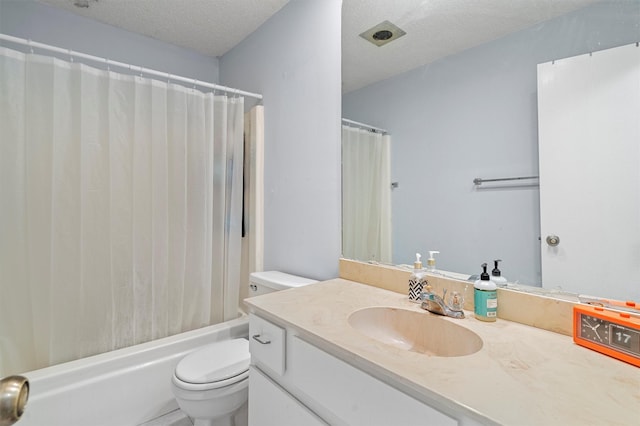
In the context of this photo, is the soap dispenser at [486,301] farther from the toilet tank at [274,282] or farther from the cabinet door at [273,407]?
the toilet tank at [274,282]

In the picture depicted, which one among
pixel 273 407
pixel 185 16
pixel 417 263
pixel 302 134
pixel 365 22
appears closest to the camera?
pixel 273 407

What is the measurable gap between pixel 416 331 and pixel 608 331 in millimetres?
480

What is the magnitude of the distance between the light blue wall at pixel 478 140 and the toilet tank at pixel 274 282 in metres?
0.55

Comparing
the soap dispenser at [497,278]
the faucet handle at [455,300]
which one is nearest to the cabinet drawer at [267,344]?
the faucet handle at [455,300]

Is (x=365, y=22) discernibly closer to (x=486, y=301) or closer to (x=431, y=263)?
(x=431, y=263)

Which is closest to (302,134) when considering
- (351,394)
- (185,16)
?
(185,16)

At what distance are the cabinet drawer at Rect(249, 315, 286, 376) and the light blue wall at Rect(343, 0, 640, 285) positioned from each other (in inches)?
24.5

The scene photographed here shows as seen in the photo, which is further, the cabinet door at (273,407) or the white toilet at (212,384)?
the white toilet at (212,384)

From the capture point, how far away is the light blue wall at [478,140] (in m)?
0.88

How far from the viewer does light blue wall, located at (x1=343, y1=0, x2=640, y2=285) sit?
0.88 m

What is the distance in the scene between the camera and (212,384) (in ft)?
3.82

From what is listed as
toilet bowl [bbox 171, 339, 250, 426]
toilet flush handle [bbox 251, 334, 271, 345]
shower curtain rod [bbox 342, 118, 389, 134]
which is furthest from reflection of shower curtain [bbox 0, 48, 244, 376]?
toilet flush handle [bbox 251, 334, 271, 345]

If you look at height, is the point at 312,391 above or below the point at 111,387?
above

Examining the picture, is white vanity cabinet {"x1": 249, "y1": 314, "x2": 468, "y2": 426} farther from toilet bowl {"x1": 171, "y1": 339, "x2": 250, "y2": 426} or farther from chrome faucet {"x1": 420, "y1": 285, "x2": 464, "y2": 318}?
chrome faucet {"x1": 420, "y1": 285, "x2": 464, "y2": 318}
